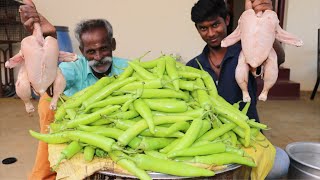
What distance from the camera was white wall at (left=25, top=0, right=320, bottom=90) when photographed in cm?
626

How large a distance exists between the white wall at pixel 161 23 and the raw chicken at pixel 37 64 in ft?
15.7

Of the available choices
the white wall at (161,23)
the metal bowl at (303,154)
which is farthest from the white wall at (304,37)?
the metal bowl at (303,154)

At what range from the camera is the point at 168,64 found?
1.64m

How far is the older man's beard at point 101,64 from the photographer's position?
2.47 meters

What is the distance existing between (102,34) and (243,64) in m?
1.31

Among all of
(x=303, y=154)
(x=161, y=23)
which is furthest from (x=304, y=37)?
(x=303, y=154)

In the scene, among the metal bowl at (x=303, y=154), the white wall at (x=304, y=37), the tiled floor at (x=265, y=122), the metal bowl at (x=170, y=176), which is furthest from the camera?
the white wall at (x=304, y=37)

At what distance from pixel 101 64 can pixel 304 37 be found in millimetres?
5223

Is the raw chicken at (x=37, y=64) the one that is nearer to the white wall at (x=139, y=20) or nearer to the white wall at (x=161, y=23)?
the white wall at (x=161, y=23)

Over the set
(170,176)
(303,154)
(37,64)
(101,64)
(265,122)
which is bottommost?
(265,122)

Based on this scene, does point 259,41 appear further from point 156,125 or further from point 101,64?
point 101,64

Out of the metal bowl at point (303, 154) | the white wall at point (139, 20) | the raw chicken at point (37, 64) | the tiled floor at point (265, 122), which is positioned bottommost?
the tiled floor at point (265, 122)

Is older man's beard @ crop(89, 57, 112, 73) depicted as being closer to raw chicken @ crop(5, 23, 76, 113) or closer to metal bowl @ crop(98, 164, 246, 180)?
raw chicken @ crop(5, 23, 76, 113)

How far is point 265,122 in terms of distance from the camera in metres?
4.87
